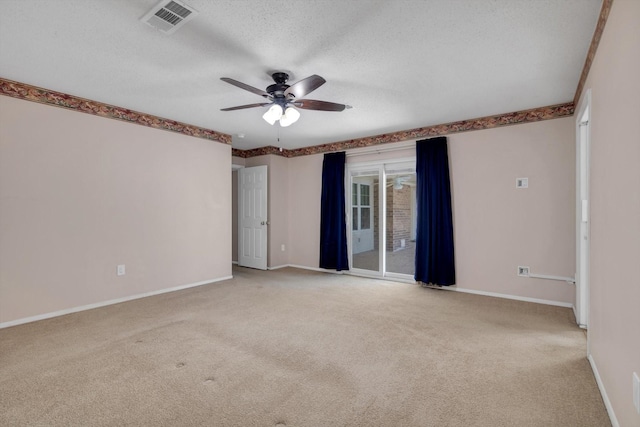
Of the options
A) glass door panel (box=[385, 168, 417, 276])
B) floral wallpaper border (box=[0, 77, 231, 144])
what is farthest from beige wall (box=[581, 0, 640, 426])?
floral wallpaper border (box=[0, 77, 231, 144])

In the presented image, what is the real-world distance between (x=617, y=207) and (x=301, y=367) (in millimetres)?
2260

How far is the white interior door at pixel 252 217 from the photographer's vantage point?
20.3 feet

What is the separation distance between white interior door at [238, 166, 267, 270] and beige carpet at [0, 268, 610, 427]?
2457 millimetres

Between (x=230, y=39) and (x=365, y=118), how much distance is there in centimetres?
238

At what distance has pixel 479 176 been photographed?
4.38 meters

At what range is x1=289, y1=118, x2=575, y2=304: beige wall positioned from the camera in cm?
381

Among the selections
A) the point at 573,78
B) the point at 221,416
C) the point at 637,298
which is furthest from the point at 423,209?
the point at 221,416

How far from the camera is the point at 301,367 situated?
234 centimetres

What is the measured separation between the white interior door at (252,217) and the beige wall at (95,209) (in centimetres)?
114

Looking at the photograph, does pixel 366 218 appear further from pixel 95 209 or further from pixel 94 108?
pixel 94 108

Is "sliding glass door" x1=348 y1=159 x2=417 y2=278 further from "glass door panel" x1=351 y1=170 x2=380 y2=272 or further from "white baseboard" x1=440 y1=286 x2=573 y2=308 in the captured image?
"white baseboard" x1=440 y1=286 x2=573 y2=308

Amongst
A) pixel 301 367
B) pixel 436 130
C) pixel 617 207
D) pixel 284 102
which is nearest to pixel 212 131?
pixel 284 102

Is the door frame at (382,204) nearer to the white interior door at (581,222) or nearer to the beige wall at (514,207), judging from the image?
the beige wall at (514,207)

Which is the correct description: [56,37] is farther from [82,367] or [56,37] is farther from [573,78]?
[573,78]
